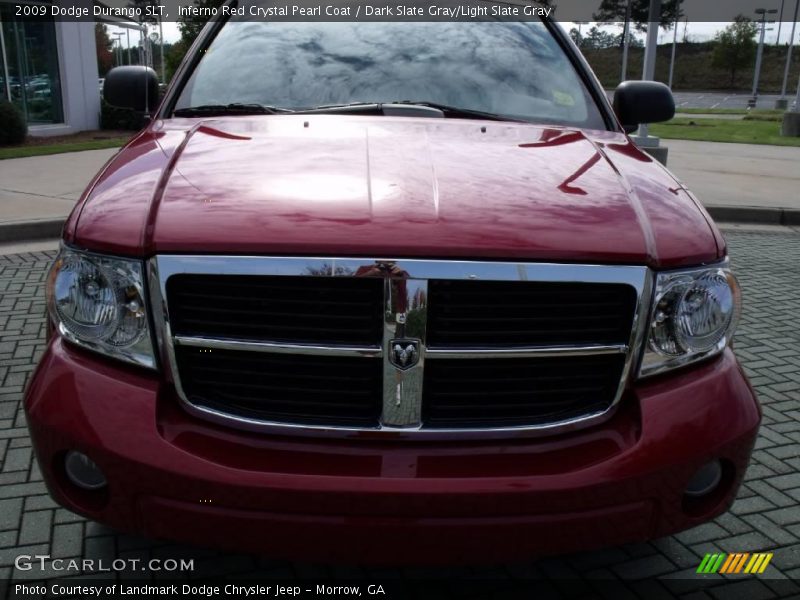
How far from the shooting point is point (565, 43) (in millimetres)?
3492

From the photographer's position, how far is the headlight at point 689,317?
2.04 meters

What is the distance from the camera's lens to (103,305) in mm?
2014

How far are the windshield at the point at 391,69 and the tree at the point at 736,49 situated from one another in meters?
73.0

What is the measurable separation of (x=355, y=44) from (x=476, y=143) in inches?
38.4

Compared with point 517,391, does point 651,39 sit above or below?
above

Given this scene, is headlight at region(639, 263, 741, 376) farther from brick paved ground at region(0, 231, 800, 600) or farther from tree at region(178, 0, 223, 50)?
tree at region(178, 0, 223, 50)

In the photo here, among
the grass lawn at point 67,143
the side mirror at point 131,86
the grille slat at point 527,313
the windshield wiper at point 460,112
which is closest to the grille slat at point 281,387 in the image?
the grille slat at point 527,313

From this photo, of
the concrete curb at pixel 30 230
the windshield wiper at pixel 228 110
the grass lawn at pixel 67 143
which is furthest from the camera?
the grass lawn at pixel 67 143

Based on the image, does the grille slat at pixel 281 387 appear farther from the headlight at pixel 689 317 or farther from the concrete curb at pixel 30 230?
the concrete curb at pixel 30 230

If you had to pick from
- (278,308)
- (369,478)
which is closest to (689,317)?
(369,478)

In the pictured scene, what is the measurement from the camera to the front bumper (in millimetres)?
1822

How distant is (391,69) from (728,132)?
2044 centimetres

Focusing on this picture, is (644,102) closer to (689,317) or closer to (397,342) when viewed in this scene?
(689,317)

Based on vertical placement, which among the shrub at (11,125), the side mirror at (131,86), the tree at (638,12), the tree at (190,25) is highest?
the tree at (638,12)
